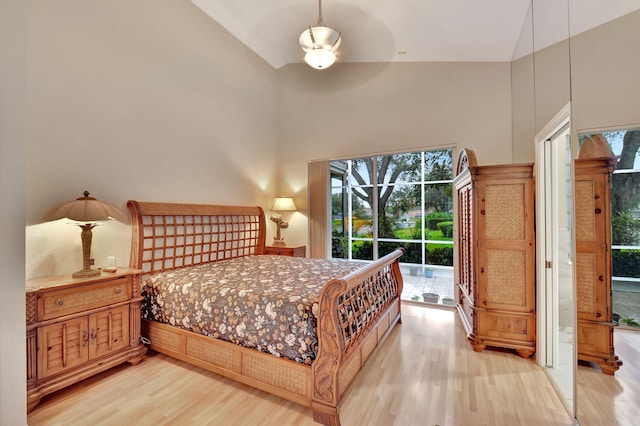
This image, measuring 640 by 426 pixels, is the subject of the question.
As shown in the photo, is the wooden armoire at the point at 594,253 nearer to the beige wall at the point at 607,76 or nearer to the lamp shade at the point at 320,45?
the beige wall at the point at 607,76

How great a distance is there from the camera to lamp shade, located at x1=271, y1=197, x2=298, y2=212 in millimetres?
4754

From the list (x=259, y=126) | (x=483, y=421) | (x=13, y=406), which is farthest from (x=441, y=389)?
(x=259, y=126)

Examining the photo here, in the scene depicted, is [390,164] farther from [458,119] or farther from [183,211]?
[183,211]

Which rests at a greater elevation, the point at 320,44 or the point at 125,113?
the point at 320,44

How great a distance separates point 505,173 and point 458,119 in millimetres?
1574

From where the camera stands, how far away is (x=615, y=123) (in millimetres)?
1400

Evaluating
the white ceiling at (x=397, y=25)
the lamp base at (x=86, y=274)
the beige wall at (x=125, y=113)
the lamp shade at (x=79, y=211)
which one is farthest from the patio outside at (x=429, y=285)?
the lamp shade at (x=79, y=211)

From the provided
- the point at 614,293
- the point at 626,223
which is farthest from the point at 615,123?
the point at 614,293

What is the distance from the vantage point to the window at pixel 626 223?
1320mm

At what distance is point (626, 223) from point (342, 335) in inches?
63.4

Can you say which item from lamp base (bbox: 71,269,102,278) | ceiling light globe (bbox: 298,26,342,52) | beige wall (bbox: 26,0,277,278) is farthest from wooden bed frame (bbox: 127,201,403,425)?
ceiling light globe (bbox: 298,26,342,52)

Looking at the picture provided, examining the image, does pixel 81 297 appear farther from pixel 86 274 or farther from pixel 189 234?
pixel 189 234

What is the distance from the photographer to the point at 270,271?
2.97m

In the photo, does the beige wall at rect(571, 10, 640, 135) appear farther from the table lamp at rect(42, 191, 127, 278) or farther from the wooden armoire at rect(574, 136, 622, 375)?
the table lamp at rect(42, 191, 127, 278)
